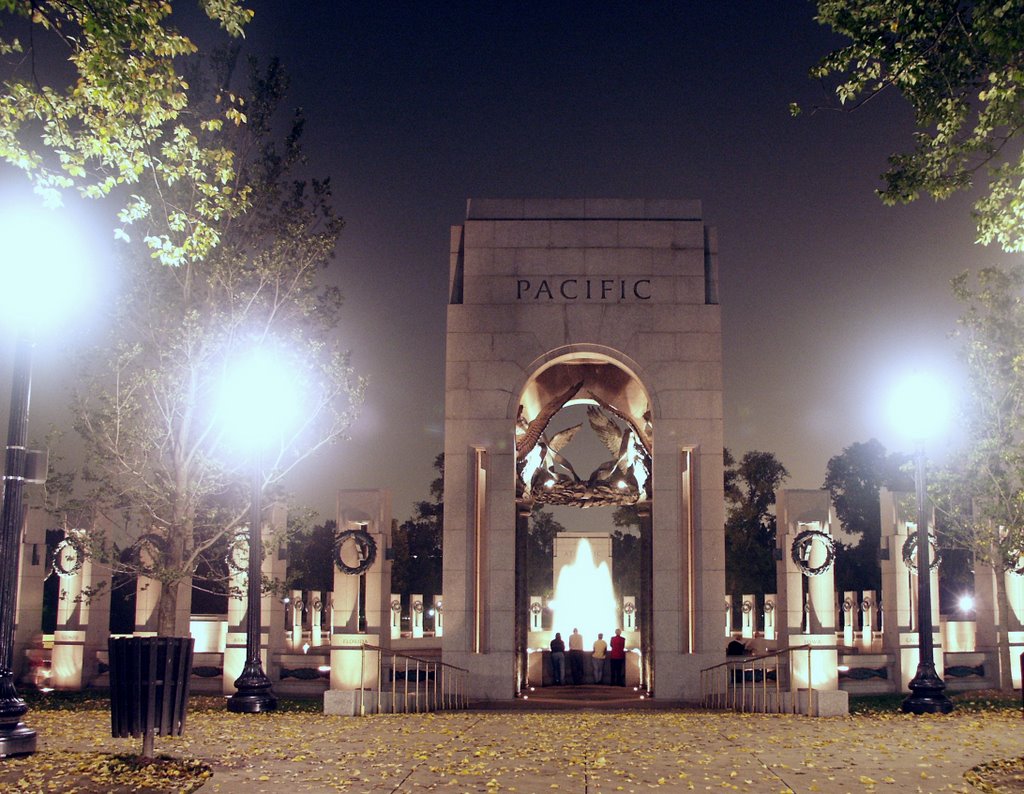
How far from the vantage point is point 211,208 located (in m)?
13.4

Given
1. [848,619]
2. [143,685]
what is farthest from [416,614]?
[143,685]

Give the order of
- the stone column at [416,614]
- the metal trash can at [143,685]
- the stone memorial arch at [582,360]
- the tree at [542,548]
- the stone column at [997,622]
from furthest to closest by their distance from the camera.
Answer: the tree at [542,548] → the stone column at [416,614] → the stone column at [997,622] → the stone memorial arch at [582,360] → the metal trash can at [143,685]

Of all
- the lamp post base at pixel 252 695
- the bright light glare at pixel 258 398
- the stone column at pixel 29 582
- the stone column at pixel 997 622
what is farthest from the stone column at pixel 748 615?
the lamp post base at pixel 252 695

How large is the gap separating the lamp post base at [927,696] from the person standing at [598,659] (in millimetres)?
12879

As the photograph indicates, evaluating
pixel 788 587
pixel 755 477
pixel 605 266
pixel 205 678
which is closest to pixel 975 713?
pixel 788 587

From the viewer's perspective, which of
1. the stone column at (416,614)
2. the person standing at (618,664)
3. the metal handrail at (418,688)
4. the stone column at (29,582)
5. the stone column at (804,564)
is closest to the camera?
the metal handrail at (418,688)

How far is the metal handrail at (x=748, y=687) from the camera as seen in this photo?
18734mm

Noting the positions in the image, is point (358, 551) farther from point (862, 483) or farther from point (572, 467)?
point (862, 483)

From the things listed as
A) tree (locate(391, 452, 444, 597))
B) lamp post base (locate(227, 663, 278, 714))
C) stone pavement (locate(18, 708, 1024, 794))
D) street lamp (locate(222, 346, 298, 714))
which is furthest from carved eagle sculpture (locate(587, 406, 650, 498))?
tree (locate(391, 452, 444, 597))

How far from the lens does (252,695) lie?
18734mm

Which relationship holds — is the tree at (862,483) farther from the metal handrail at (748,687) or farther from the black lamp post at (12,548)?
the black lamp post at (12,548)

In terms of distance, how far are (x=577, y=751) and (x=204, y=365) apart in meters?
12.2

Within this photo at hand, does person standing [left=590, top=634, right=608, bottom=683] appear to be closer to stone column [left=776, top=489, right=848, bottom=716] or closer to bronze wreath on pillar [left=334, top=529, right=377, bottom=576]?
stone column [left=776, top=489, right=848, bottom=716]

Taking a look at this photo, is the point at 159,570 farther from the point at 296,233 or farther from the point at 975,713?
the point at 975,713
